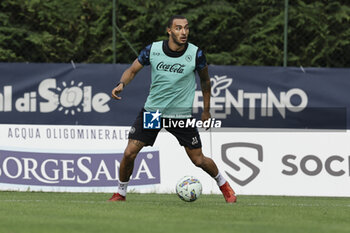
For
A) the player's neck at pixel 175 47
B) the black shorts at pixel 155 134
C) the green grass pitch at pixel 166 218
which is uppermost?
the player's neck at pixel 175 47

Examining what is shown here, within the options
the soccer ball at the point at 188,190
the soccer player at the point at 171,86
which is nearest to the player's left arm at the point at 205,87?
the soccer player at the point at 171,86

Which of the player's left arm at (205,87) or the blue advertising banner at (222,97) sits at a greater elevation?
the player's left arm at (205,87)

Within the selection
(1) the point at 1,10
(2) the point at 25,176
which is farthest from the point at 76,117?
(1) the point at 1,10

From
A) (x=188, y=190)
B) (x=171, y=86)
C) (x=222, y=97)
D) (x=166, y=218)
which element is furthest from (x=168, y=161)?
(x=166, y=218)

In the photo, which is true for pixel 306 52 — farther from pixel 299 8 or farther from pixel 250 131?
pixel 250 131

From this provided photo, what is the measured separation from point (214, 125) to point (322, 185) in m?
2.24

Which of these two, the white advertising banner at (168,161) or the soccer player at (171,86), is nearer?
the soccer player at (171,86)

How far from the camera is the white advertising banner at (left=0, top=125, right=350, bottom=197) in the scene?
539 inches

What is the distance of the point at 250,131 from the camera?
45.9ft

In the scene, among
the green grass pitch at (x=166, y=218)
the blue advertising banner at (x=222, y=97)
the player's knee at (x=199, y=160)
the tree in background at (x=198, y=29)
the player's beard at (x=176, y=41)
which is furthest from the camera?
the tree in background at (x=198, y=29)

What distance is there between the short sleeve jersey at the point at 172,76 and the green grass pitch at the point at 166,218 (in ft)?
3.98

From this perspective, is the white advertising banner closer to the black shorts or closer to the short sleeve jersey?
the black shorts

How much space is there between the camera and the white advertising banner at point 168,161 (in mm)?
13688

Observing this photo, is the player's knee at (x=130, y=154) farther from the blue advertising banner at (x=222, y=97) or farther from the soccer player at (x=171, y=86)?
the blue advertising banner at (x=222, y=97)
